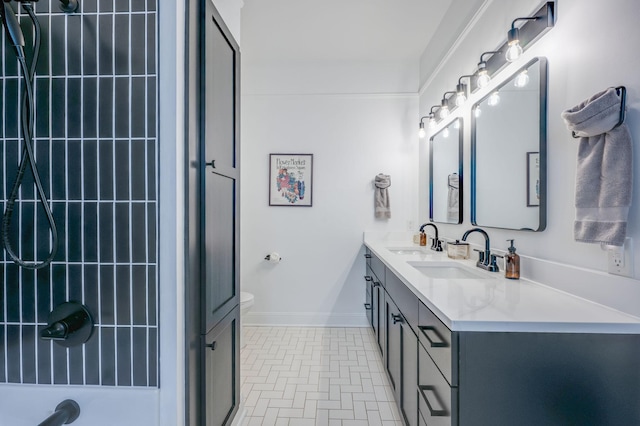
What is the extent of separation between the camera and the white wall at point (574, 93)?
997 millimetres

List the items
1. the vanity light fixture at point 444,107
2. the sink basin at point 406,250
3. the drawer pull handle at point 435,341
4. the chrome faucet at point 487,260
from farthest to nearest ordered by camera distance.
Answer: the sink basin at point 406,250 < the vanity light fixture at point 444,107 < the chrome faucet at point 487,260 < the drawer pull handle at point 435,341

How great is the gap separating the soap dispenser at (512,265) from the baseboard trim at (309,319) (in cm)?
201

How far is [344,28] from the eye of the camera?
2.72 meters

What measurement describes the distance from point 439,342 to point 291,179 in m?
2.51

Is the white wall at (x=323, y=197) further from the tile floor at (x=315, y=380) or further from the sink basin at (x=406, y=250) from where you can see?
the sink basin at (x=406, y=250)

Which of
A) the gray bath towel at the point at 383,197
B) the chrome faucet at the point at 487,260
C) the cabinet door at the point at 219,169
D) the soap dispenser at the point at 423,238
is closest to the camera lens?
the cabinet door at the point at 219,169

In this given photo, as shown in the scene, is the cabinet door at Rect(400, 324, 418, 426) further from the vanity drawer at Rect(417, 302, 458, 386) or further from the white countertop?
the white countertop

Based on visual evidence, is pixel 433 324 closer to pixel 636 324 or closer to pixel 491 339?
pixel 491 339

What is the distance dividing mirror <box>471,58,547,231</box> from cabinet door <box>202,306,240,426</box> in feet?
5.06

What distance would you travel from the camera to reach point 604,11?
1.10m

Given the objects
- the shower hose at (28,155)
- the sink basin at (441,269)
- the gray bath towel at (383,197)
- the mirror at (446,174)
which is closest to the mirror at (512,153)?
the mirror at (446,174)

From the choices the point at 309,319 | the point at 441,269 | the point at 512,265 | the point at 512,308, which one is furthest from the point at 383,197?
the point at 512,308

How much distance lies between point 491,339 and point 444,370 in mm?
192

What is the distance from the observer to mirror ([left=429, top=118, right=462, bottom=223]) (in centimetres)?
234
